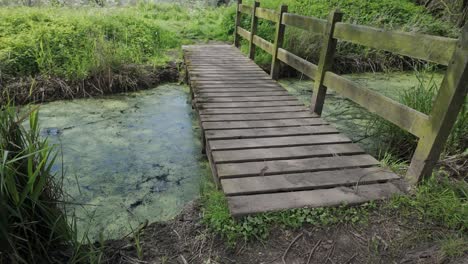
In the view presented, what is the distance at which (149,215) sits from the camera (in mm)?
2383

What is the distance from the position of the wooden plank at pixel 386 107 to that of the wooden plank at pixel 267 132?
0.39 meters

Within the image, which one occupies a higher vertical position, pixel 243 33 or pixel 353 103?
pixel 243 33

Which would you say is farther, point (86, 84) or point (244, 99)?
point (86, 84)

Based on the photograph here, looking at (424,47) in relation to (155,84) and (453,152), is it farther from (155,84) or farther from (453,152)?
(155,84)

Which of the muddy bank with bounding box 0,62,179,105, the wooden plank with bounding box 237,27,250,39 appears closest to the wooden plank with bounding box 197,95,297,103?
the muddy bank with bounding box 0,62,179,105

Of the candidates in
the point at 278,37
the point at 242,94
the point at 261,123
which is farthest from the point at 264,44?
the point at 261,123

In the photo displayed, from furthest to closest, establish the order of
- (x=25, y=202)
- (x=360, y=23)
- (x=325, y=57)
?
1. (x=360, y=23)
2. (x=325, y=57)
3. (x=25, y=202)

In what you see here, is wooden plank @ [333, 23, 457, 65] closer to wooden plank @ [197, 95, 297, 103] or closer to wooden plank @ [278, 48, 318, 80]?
wooden plank @ [278, 48, 318, 80]

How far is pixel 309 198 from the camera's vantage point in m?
1.88

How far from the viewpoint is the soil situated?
1.53 metres

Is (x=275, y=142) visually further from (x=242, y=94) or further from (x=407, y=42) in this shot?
(x=242, y=94)

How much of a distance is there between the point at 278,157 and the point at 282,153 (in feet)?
0.25

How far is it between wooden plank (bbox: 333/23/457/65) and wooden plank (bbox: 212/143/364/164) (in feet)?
2.60

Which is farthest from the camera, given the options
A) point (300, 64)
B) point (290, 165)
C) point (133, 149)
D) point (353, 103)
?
point (353, 103)
